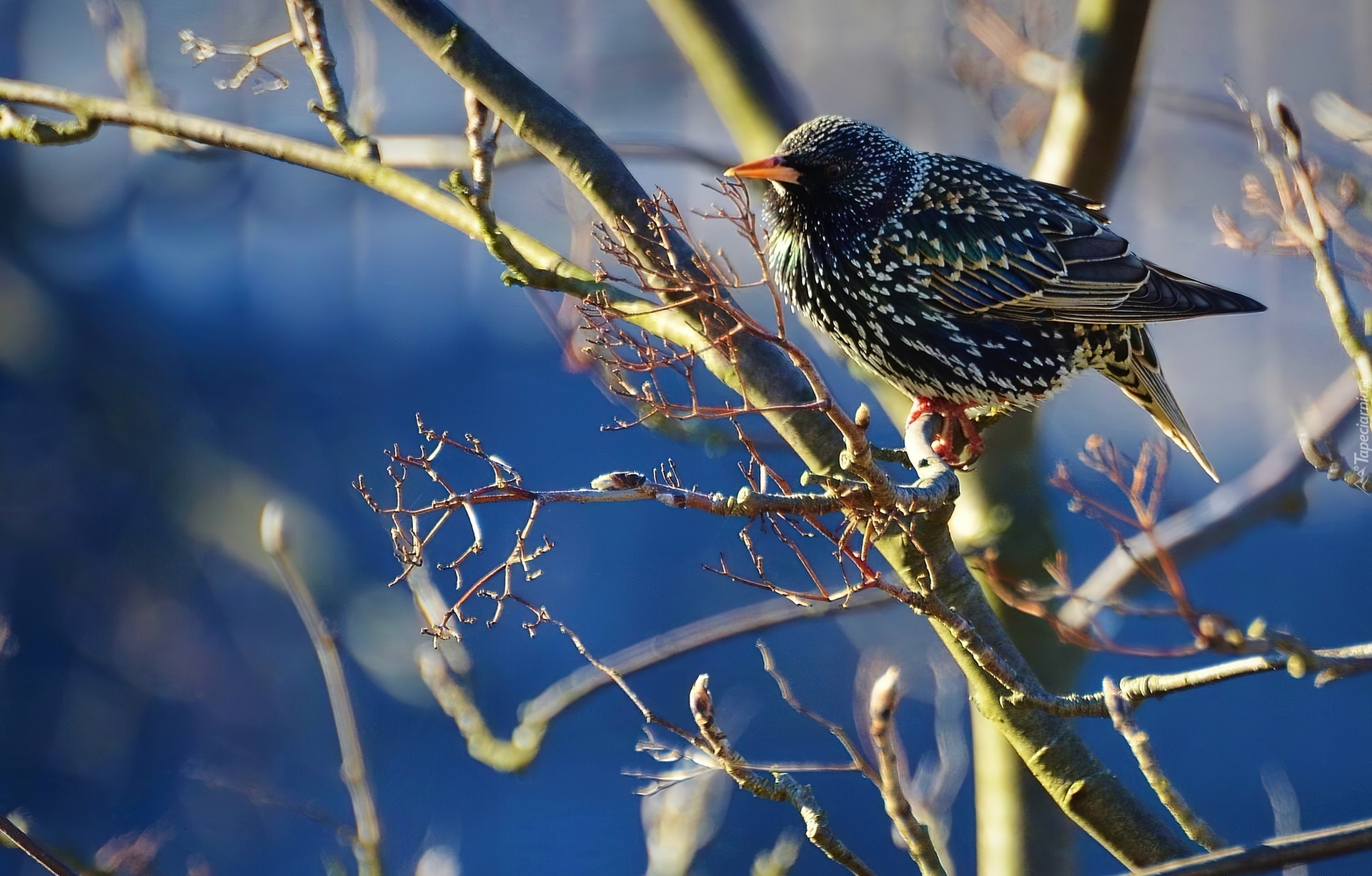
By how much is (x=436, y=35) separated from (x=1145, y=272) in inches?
61.1

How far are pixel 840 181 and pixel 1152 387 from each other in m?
0.91

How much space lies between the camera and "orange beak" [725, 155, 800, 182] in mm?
2082

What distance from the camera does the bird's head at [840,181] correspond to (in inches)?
90.6

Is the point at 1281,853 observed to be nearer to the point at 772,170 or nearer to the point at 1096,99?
the point at 772,170

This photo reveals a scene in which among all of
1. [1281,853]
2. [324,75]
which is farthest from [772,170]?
[1281,853]

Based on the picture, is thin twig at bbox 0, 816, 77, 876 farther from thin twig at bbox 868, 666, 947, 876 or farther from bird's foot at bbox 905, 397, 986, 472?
bird's foot at bbox 905, 397, 986, 472

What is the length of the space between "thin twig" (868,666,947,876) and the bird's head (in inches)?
53.0

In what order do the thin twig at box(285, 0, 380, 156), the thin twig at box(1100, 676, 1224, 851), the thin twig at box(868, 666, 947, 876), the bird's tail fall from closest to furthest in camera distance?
1. the thin twig at box(868, 666, 947, 876)
2. the thin twig at box(1100, 676, 1224, 851)
3. the thin twig at box(285, 0, 380, 156)
4. the bird's tail

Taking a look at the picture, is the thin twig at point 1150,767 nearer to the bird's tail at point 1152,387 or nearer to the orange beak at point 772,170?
the orange beak at point 772,170

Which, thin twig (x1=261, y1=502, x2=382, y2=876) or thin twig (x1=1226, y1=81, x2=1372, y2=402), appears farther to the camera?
thin twig (x1=261, y1=502, x2=382, y2=876)

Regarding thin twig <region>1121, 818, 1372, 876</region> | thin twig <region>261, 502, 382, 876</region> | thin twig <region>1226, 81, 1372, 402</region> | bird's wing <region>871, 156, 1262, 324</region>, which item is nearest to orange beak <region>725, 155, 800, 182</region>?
bird's wing <region>871, 156, 1262, 324</region>

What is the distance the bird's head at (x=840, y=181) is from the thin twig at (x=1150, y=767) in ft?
4.06

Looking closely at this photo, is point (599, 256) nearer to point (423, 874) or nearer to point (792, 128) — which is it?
point (792, 128)

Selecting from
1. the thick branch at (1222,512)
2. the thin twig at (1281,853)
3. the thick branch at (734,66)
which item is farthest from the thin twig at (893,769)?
the thick branch at (734,66)
